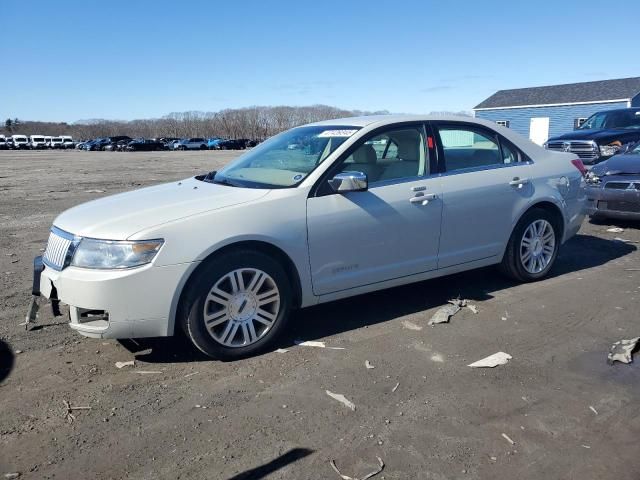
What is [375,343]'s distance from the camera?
4426 mm

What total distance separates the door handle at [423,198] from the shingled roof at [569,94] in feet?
130

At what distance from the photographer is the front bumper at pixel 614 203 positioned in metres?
8.33

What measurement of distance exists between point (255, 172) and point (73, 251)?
1.67 m

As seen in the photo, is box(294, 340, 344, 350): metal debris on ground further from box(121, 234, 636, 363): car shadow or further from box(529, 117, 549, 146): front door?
box(529, 117, 549, 146): front door

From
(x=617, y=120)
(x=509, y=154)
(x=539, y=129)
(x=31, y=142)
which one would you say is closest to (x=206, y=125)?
(x=31, y=142)

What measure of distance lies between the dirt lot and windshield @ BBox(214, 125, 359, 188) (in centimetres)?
126

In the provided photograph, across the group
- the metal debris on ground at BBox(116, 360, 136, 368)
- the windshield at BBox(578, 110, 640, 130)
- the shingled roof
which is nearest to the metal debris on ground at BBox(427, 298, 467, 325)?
the metal debris on ground at BBox(116, 360, 136, 368)

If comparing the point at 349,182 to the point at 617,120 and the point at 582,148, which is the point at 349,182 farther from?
the point at 617,120

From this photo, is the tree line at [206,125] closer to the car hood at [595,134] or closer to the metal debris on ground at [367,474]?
the car hood at [595,134]

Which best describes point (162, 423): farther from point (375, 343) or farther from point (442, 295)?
point (442, 295)

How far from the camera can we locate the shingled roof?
39.9 m

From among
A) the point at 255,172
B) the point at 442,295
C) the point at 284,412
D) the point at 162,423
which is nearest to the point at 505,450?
the point at 284,412

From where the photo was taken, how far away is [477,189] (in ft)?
17.2

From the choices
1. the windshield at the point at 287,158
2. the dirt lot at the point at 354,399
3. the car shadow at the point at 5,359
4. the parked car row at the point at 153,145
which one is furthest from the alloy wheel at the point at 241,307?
the parked car row at the point at 153,145
